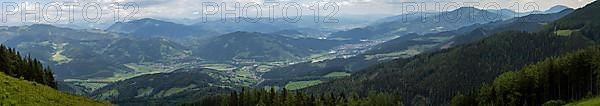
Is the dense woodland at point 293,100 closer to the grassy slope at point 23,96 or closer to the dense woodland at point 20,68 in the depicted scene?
Result: the dense woodland at point 20,68

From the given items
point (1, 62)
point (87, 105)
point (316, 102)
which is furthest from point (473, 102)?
point (1, 62)

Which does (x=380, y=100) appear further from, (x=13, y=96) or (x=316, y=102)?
(x=13, y=96)

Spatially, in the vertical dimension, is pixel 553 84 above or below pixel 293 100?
above

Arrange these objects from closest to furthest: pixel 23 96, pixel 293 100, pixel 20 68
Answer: pixel 23 96 → pixel 20 68 → pixel 293 100

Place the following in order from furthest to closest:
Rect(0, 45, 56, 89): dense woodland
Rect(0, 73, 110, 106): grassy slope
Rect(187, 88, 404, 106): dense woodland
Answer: Rect(187, 88, 404, 106): dense woodland < Rect(0, 45, 56, 89): dense woodland < Rect(0, 73, 110, 106): grassy slope

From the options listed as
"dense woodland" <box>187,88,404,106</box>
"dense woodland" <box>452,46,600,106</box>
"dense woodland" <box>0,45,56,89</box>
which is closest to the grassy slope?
"dense woodland" <box>0,45,56,89</box>

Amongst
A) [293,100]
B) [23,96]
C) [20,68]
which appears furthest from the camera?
[293,100]

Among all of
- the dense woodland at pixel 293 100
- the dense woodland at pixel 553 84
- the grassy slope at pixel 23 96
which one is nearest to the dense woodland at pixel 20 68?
the dense woodland at pixel 293 100

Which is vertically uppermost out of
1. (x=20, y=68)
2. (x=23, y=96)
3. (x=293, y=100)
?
(x=23, y=96)

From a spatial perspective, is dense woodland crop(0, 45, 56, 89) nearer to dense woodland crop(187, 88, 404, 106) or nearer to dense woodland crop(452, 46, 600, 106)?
dense woodland crop(187, 88, 404, 106)

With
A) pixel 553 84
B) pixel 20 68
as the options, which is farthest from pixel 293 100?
pixel 20 68

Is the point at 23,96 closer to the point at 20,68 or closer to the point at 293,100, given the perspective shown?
the point at 20,68
